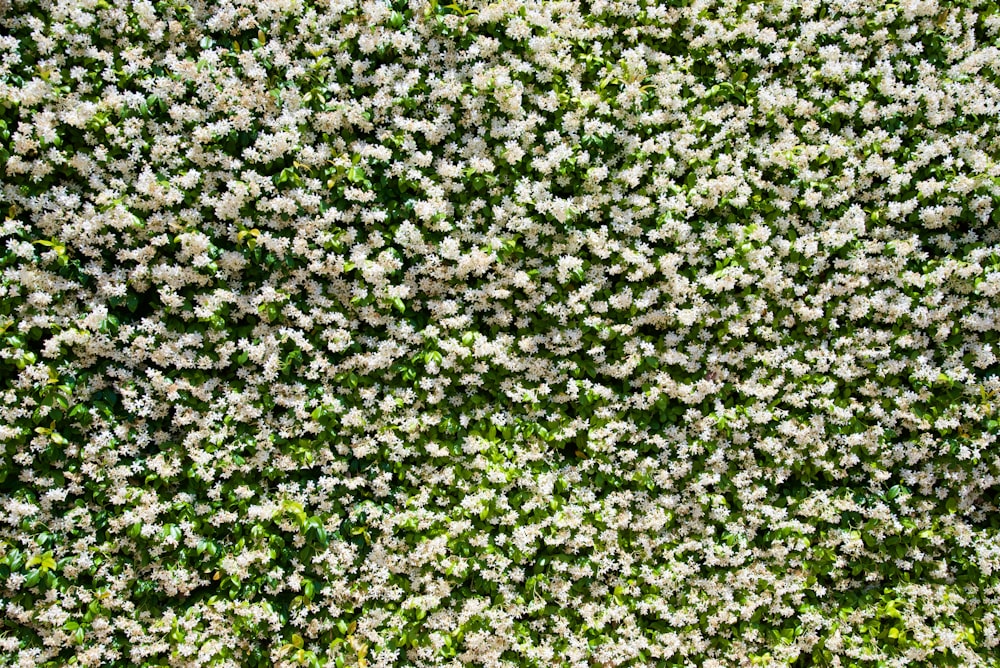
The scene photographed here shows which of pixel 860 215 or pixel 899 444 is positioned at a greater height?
pixel 860 215

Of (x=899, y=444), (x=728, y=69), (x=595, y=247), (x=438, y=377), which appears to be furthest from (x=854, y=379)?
(x=438, y=377)

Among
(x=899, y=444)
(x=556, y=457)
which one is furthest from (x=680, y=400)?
(x=899, y=444)

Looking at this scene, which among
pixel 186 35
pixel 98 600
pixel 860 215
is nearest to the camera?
pixel 98 600

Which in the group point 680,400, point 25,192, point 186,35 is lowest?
point 680,400

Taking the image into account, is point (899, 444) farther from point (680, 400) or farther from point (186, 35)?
point (186, 35)

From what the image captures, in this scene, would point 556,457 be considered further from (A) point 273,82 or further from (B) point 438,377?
(A) point 273,82

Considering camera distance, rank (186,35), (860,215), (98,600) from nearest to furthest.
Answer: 1. (98,600)
2. (186,35)
3. (860,215)

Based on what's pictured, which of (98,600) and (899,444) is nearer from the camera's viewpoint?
(98,600)
